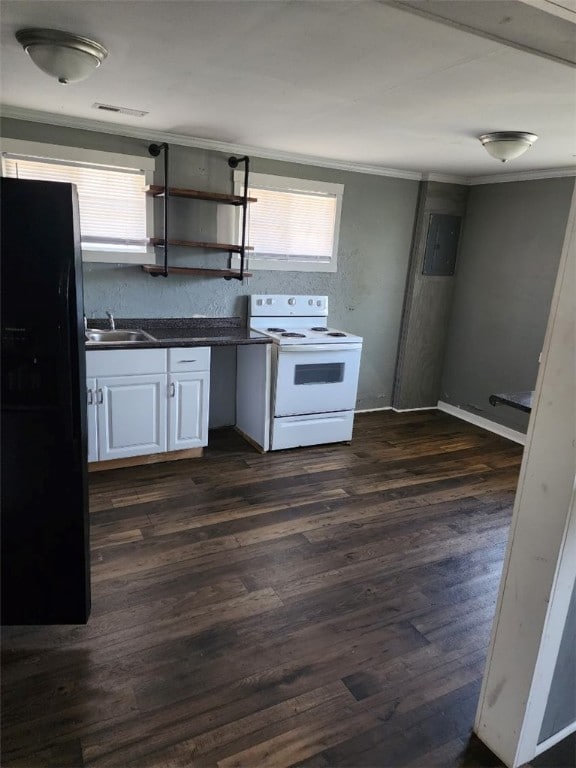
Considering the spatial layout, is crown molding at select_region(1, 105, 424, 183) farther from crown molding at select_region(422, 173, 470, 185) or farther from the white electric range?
the white electric range

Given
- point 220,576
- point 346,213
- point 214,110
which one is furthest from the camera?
point 346,213

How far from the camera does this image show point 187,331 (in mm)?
3895

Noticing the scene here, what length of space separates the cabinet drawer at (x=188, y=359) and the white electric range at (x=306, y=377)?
0.51 m

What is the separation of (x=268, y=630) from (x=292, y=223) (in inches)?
123

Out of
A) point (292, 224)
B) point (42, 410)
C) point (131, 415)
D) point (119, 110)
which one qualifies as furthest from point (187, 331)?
point (42, 410)

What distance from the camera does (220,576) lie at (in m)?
2.42

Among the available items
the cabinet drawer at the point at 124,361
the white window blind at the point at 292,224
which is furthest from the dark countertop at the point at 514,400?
the white window blind at the point at 292,224

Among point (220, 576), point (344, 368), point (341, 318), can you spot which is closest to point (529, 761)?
point (220, 576)

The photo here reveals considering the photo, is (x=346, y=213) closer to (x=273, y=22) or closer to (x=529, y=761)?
(x=273, y=22)

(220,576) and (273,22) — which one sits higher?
(273,22)

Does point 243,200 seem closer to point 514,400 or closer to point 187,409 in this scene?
point 187,409

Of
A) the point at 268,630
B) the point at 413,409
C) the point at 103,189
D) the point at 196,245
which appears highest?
the point at 103,189

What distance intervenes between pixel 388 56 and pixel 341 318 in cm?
289

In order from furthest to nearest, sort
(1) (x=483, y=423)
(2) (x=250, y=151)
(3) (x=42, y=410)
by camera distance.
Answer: (1) (x=483, y=423) → (2) (x=250, y=151) → (3) (x=42, y=410)
